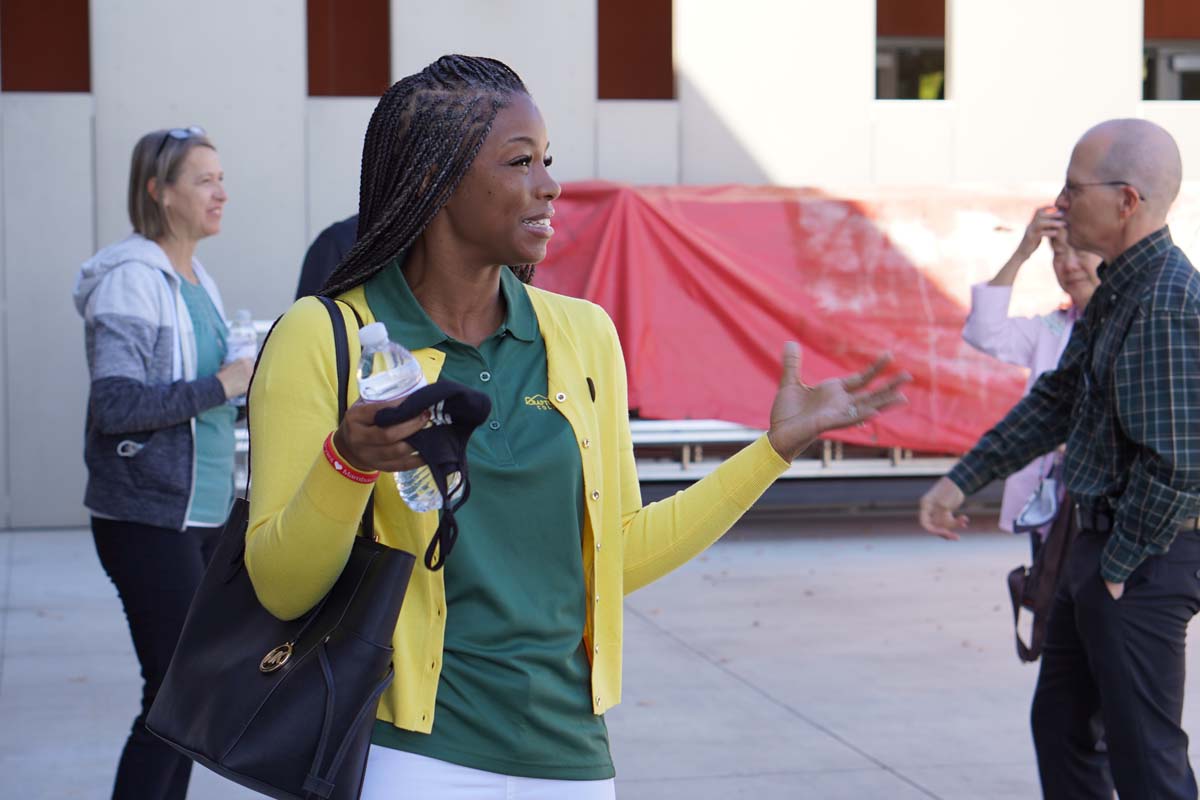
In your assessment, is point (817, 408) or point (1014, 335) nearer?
point (817, 408)

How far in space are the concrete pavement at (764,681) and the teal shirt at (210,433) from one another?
1.41 metres

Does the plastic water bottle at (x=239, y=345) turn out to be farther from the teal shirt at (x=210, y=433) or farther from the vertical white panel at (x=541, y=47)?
the vertical white panel at (x=541, y=47)

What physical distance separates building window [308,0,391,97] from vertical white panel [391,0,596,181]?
180 cm

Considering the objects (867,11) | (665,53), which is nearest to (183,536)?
(867,11)

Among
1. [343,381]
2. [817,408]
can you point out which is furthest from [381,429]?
[817,408]

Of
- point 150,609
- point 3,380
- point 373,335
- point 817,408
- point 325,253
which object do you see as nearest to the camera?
point 373,335

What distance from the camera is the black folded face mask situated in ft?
6.02

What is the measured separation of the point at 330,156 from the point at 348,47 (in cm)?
241

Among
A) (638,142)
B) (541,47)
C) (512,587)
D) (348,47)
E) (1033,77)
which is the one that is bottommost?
(512,587)

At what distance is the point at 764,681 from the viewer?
705 centimetres

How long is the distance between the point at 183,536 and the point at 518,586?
2.27 m

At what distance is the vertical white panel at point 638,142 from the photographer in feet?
40.5

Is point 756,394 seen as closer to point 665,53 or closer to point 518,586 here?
point 665,53

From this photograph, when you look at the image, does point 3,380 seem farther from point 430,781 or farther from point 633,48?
point 430,781
